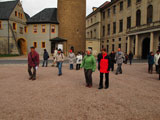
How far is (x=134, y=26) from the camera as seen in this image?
90.1 feet

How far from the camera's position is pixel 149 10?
979 inches

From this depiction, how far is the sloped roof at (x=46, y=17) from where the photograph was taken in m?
30.5

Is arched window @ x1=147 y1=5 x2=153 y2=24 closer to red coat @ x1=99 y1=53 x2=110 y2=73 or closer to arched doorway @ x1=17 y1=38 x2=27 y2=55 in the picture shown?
red coat @ x1=99 y1=53 x2=110 y2=73

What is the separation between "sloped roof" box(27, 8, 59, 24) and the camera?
30.5 meters

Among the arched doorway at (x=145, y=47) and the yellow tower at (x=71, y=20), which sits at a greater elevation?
the yellow tower at (x=71, y=20)

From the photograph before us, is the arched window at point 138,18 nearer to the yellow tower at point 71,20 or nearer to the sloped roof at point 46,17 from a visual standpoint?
the yellow tower at point 71,20

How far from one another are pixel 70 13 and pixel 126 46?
1524cm

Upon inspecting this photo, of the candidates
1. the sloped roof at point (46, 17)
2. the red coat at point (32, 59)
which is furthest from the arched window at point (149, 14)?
the red coat at point (32, 59)

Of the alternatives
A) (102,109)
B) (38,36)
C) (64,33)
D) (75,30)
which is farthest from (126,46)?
(102,109)

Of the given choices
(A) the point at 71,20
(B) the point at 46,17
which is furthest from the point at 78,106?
(B) the point at 46,17

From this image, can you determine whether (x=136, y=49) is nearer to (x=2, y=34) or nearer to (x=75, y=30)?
(x=75, y=30)

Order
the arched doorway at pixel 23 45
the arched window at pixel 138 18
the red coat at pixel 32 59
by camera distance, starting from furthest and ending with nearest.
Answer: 1. the arched doorway at pixel 23 45
2. the arched window at pixel 138 18
3. the red coat at pixel 32 59

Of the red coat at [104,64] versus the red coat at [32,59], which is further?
the red coat at [32,59]

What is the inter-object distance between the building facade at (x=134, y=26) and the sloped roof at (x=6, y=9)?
979 inches
